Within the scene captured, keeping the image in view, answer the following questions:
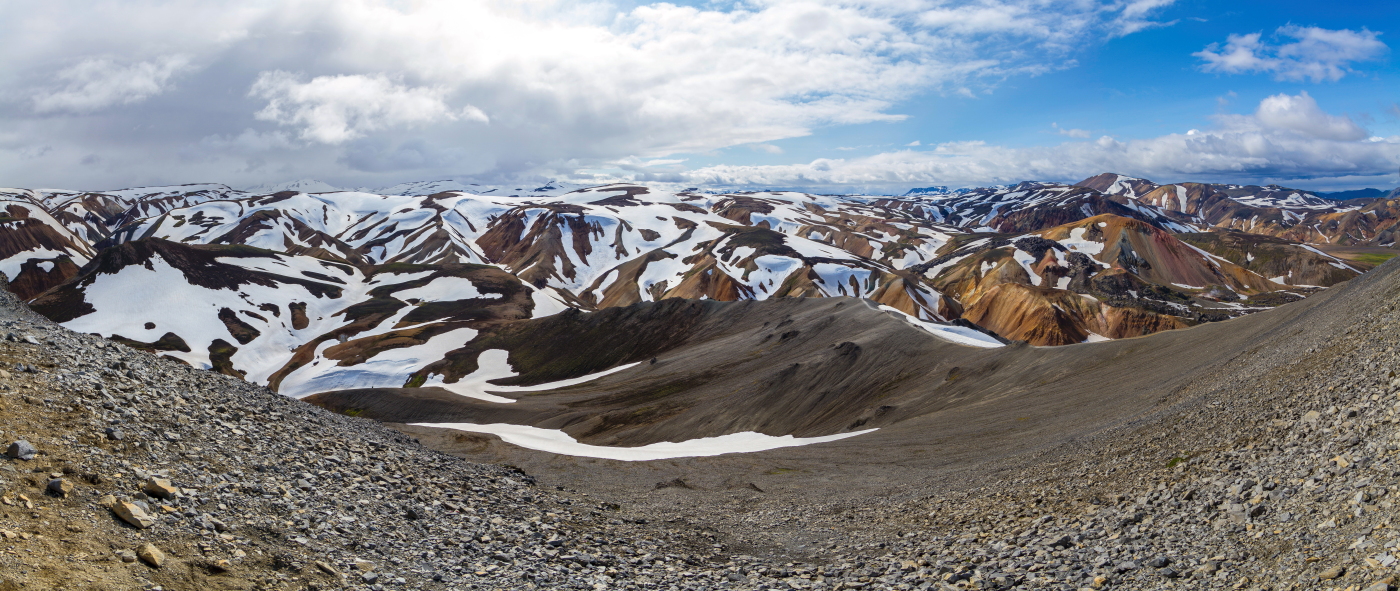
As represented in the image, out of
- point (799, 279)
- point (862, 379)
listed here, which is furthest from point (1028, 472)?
point (799, 279)

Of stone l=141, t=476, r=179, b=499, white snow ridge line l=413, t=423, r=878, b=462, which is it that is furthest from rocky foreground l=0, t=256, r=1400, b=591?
white snow ridge line l=413, t=423, r=878, b=462

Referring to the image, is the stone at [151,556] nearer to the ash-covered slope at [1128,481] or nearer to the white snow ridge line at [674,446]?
the ash-covered slope at [1128,481]

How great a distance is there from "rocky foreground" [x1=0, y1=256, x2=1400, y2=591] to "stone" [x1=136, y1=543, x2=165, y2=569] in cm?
5

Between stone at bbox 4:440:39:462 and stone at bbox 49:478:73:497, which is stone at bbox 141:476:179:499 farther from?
stone at bbox 4:440:39:462

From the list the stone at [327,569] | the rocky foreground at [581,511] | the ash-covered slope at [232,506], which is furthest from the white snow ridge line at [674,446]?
the stone at [327,569]

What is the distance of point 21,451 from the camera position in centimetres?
1193

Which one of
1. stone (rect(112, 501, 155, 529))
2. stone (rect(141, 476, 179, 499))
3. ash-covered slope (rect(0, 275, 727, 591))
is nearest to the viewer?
ash-covered slope (rect(0, 275, 727, 591))

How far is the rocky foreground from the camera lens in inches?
450

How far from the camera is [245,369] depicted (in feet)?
390

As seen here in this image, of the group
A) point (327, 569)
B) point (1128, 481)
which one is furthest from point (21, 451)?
point (1128, 481)

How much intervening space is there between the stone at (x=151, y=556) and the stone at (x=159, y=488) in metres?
2.10

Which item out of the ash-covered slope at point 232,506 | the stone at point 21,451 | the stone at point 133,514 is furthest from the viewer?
the stone at point 21,451

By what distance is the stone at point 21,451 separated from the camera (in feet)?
39.1

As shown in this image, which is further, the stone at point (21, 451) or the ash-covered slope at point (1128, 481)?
the ash-covered slope at point (1128, 481)
